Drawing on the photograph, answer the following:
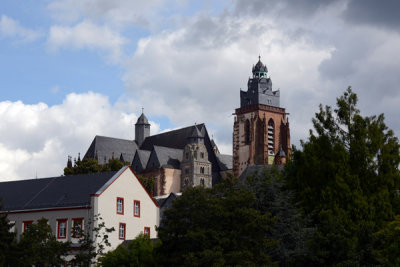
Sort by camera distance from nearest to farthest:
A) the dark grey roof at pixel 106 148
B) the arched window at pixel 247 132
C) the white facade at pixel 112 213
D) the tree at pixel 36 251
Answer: the tree at pixel 36 251 → the white facade at pixel 112 213 → the dark grey roof at pixel 106 148 → the arched window at pixel 247 132

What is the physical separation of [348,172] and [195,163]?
9754 cm

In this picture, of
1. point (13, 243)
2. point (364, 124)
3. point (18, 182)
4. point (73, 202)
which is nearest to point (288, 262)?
point (364, 124)

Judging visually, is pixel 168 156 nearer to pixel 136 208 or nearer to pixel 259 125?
pixel 259 125

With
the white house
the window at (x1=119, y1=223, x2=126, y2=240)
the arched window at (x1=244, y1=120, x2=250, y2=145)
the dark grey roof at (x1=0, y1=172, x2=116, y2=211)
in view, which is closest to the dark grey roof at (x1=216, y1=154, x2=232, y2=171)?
the arched window at (x1=244, y1=120, x2=250, y2=145)

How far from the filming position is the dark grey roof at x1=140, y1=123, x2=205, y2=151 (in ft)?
517

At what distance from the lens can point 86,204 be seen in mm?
62375

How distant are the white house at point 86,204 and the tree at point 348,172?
15905 millimetres

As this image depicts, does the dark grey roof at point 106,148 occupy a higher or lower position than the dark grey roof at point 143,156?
higher

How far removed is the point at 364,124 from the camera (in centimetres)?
5472

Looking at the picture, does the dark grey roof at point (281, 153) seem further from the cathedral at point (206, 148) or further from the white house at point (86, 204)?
the white house at point (86, 204)

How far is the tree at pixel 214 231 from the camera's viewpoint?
139 ft

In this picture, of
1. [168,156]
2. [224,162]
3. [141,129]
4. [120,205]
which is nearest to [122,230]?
[120,205]

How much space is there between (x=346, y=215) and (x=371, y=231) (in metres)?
4.61

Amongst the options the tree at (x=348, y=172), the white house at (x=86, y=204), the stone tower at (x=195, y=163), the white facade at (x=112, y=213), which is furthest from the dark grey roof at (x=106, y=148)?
the tree at (x=348, y=172)
